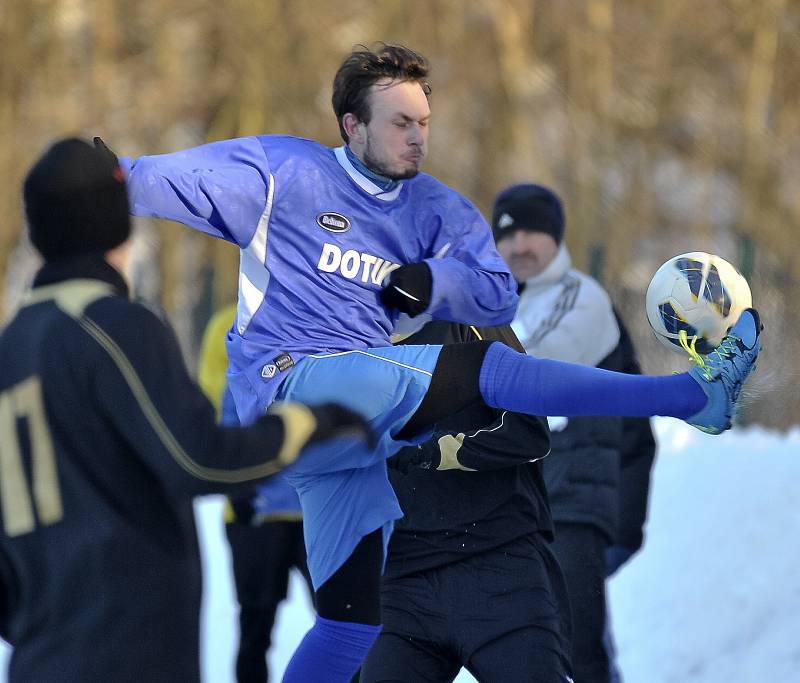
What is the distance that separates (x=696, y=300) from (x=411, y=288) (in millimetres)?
716

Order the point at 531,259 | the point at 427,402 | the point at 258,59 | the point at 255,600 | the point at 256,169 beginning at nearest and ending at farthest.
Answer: the point at 427,402 < the point at 256,169 < the point at 531,259 < the point at 255,600 < the point at 258,59

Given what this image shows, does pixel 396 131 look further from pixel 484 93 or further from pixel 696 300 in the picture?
pixel 484 93

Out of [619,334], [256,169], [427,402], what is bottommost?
[619,334]

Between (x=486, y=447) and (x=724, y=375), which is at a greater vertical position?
(x=724, y=375)

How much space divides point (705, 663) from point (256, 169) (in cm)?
376

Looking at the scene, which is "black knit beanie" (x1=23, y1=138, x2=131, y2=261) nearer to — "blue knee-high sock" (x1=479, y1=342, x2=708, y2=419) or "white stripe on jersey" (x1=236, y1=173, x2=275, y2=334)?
"white stripe on jersey" (x1=236, y1=173, x2=275, y2=334)

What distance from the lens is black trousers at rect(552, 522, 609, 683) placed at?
496cm

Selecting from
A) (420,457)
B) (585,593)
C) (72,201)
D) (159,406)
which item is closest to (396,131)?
(420,457)

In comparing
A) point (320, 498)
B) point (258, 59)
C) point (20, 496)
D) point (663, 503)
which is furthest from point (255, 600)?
point (258, 59)

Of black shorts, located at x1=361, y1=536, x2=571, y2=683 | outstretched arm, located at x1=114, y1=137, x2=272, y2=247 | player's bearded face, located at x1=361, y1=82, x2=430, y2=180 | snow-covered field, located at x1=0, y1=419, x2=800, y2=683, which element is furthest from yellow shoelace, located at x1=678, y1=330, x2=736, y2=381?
snow-covered field, located at x1=0, y1=419, x2=800, y2=683

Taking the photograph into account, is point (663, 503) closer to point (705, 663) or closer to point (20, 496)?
point (705, 663)

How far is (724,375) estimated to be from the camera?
3.47m

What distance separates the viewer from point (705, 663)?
658cm

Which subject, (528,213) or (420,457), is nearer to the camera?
(420,457)
